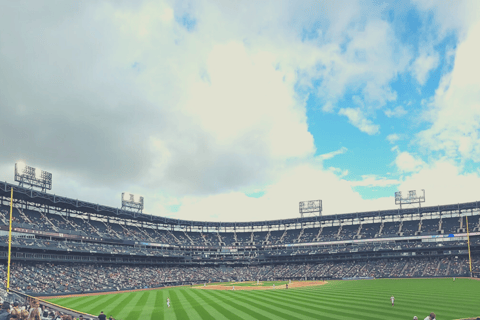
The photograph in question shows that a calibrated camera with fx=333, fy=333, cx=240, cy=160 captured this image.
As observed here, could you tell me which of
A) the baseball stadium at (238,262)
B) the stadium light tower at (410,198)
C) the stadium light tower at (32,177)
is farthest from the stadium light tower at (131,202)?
the stadium light tower at (410,198)

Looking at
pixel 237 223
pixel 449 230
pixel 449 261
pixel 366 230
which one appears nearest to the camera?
pixel 449 261

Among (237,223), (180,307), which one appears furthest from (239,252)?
(180,307)

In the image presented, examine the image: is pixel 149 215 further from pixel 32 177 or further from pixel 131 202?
pixel 32 177

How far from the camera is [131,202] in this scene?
95.6 m

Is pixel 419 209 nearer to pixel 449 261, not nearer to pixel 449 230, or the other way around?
pixel 449 230

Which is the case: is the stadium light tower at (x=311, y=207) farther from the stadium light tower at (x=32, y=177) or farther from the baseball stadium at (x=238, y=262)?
the stadium light tower at (x=32, y=177)

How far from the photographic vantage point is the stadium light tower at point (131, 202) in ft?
310

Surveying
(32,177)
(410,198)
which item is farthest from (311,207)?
(32,177)

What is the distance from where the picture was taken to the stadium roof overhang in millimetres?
66787

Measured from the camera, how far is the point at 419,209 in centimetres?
9350

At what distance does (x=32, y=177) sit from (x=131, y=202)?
29783 millimetres

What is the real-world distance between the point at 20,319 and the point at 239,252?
97.4 meters

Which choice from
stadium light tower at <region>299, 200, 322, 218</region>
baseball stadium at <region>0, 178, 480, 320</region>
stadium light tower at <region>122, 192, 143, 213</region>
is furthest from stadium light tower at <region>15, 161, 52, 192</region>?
stadium light tower at <region>299, 200, 322, 218</region>

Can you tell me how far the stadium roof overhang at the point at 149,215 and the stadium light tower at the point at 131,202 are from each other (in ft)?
10.0
